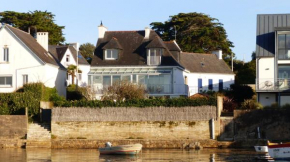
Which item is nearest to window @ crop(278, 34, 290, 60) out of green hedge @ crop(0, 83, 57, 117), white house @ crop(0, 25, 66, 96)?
green hedge @ crop(0, 83, 57, 117)

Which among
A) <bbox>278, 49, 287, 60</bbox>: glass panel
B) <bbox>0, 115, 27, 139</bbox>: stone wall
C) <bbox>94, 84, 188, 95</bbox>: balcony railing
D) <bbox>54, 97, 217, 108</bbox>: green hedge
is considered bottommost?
<bbox>0, 115, 27, 139</bbox>: stone wall

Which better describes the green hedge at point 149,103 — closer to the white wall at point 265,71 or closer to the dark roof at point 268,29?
the white wall at point 265,71

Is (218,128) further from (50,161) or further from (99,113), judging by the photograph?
(50,161)

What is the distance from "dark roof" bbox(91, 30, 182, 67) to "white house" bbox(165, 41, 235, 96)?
4.96 meters

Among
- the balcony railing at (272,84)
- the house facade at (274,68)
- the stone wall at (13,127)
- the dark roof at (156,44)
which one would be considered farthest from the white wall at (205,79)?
the stone wall at (13,127)

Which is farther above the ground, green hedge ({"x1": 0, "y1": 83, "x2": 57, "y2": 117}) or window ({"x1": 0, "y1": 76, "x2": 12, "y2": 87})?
window ({"x1": 0, "y1": 76, "x2": 12, "y2": 87})

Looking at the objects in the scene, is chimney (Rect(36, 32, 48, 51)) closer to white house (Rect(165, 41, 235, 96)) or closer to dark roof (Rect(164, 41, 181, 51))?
dark roof (Rect(164, 41, 181, 51))

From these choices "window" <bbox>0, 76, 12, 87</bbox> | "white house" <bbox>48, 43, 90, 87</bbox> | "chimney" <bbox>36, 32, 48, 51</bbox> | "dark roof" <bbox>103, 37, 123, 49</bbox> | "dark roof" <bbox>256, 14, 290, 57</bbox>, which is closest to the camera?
"dark roof" <bbox>256, 14, 290, 57</bbox>

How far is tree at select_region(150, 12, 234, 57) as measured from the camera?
81.7 metres

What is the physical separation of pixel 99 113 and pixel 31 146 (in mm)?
5922

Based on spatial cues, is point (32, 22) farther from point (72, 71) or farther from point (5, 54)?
point (5, 54)

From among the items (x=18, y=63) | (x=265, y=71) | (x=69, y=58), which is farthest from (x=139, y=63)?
(x=69, y=58)

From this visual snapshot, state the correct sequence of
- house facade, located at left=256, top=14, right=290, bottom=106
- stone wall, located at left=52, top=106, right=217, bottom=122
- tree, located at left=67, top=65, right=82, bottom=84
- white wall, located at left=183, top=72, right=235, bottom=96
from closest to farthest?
1. stone wall, located at left=52, top=106, right=217, bottom=122
2. house facade, located at left=256, top=14, right=290, bottom=106
3. white wall, located at left=183, top=72, right=235, bottom=96
4. tree, located at left=67, top=65, right=82, bottom=84

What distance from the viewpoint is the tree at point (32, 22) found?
271 ft
